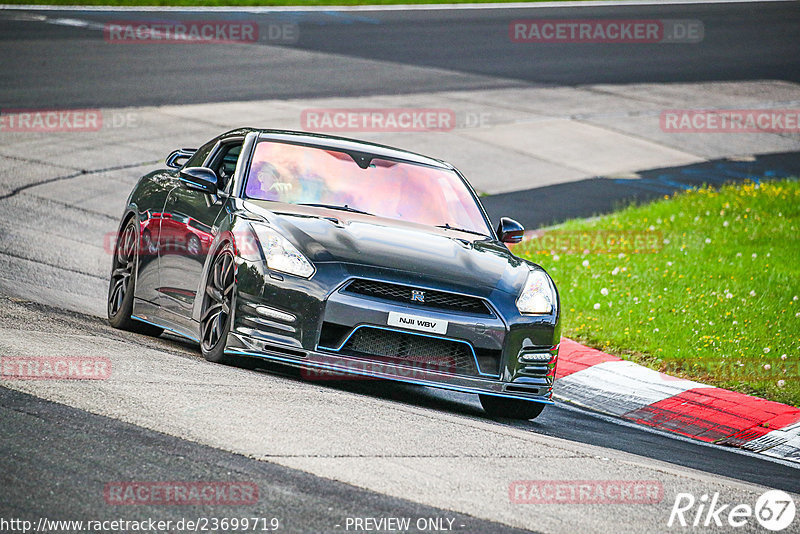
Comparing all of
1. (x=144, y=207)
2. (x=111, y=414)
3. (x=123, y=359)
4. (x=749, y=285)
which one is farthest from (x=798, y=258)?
(x=111, y=414)

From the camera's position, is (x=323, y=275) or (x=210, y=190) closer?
(x=323, y=275)

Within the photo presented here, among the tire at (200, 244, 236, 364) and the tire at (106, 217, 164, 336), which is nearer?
the tire at (200, 244, 236, 364)

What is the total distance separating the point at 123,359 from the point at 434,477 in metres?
2.36

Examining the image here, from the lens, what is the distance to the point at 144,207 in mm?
8969

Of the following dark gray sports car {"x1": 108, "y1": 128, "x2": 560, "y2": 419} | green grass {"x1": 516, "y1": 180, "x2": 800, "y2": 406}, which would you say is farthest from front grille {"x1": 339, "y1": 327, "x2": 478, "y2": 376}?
green grass {"x1": 516, "y1": 180, "x2": 800, "y2": 406}

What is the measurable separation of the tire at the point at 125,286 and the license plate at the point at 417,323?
2.66m

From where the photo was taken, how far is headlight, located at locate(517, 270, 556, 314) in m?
7.36

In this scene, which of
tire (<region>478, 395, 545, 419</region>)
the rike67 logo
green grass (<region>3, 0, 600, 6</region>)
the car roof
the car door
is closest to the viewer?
the rike67 logo

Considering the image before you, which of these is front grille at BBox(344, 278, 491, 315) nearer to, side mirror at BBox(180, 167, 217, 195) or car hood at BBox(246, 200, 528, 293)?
car hood at BBox(246, 200, 528, 293)

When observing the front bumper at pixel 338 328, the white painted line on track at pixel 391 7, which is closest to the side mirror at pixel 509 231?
the front bumper at pixel 338 328

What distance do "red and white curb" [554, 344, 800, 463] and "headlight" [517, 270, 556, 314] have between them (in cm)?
149

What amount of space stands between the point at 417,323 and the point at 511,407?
119cm

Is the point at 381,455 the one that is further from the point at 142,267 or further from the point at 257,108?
the point at 257,108

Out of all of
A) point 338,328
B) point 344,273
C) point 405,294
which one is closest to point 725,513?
point 405,294
